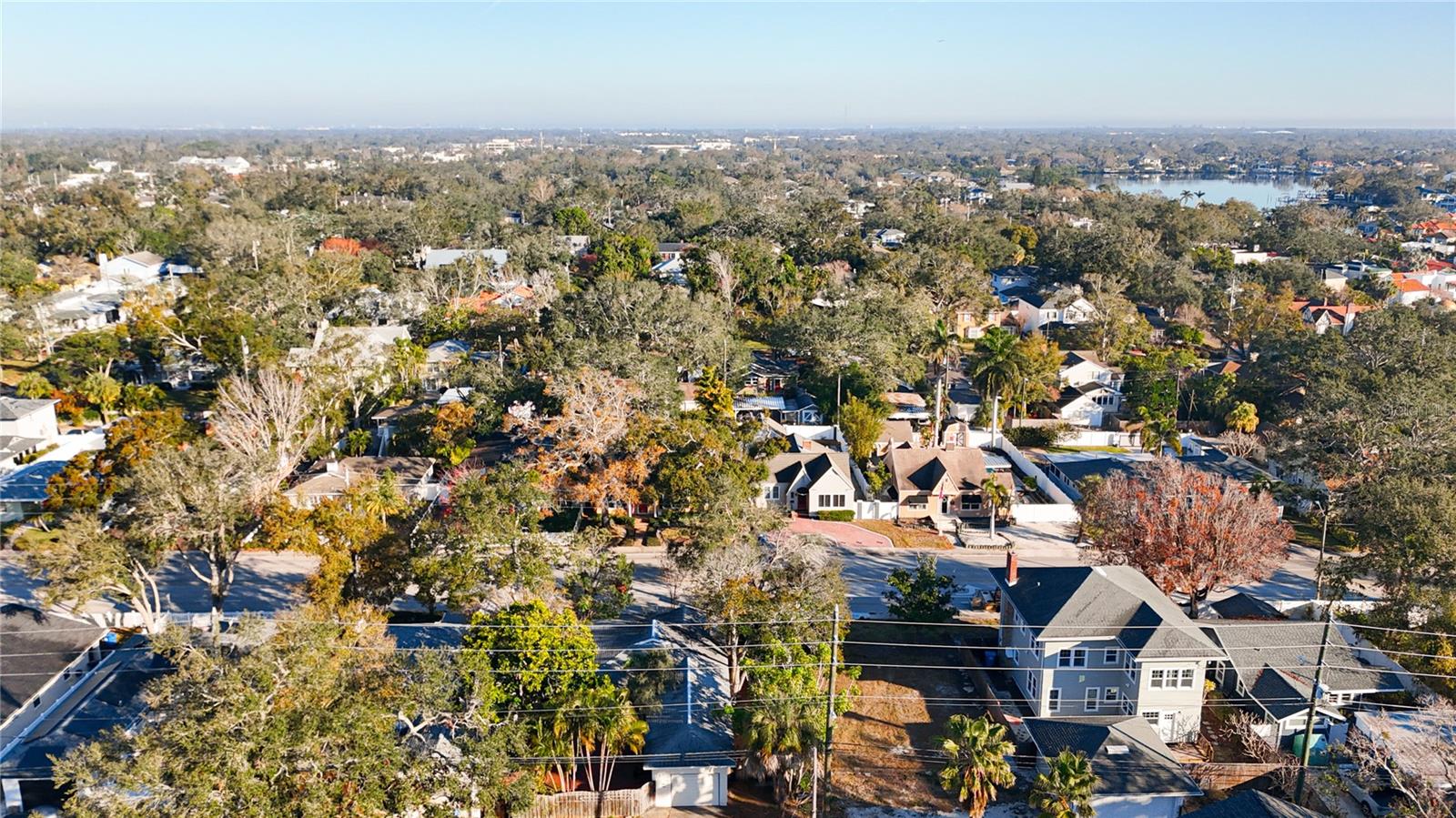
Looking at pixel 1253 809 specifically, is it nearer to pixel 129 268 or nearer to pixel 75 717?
pixel 75 717

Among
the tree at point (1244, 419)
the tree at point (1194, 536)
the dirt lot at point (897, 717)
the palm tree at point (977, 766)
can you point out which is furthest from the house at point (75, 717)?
the tree at point (1244, 419)

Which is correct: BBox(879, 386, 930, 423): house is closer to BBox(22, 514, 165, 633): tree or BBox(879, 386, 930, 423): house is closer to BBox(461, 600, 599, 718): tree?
BBox(461, 600, 599, 718): tree

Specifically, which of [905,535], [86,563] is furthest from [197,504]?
[905,535]

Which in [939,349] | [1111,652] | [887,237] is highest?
[887,237]

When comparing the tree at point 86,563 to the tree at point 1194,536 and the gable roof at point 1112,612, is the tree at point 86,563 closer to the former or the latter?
the gable roof at point 1112,612

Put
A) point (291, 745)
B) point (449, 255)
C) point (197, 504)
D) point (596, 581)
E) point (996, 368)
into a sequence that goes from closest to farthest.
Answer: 1. point (291, 745)
2. point (197, 504)
3. point (596, 581)
4. point (996, 368)
5. point (449, 255)

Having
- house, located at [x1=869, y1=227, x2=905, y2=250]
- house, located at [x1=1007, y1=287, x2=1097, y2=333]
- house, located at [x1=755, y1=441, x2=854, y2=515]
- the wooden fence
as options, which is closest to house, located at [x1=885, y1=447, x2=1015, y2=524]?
house, located at [x1=755, y1=441, x2=854, y2=515]
